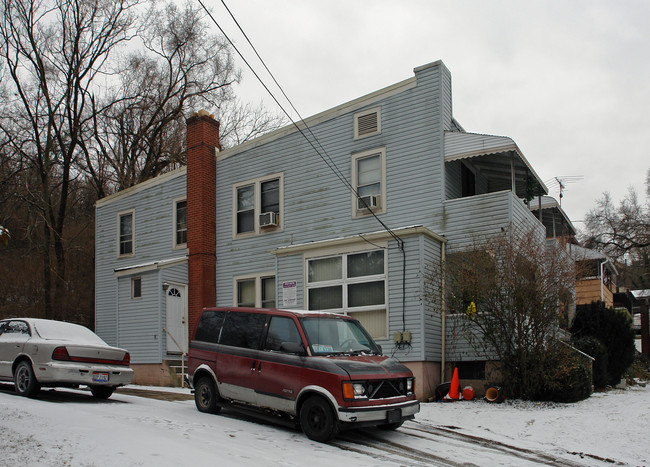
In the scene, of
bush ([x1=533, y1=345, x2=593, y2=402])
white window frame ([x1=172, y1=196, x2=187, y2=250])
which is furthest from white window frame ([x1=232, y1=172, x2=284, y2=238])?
bush ([x1=533, y1=345, x2=593, y2=402])

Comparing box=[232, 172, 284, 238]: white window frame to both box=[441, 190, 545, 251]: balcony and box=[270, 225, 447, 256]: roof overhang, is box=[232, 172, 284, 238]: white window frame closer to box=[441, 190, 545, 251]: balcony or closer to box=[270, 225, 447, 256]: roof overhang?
box=[270, 225, 447, 256]: roof overhang

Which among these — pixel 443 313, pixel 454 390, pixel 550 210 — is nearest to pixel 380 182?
pixel 443 313

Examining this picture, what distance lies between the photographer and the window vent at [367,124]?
688 inches

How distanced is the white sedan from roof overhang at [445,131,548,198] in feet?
29.8

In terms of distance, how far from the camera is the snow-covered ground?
7.05 m

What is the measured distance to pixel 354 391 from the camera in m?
8.56

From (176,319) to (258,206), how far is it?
433cm

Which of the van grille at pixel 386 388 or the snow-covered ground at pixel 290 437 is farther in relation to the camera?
the van grille at pixel 386 388

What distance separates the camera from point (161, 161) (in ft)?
108

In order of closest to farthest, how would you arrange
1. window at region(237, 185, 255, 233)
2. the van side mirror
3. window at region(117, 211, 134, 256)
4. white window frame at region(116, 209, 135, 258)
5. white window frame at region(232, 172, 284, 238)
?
the van side mirror, white window frame at region(232, 172, 284, 238), window at region(237, 185, 255, 233), white window frame at region(116, 209, 135, 258), window at region(117, 211, 134, 256)

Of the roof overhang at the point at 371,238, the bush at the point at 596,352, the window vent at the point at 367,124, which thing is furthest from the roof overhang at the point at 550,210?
the roof overhang at the point at 371,238

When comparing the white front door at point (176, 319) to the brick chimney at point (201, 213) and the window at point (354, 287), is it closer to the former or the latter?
the brick chimney at point (201, 213)

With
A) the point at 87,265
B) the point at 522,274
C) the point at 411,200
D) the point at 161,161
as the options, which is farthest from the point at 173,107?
the point at 522,274

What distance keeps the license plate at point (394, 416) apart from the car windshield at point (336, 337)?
111 centimetres
